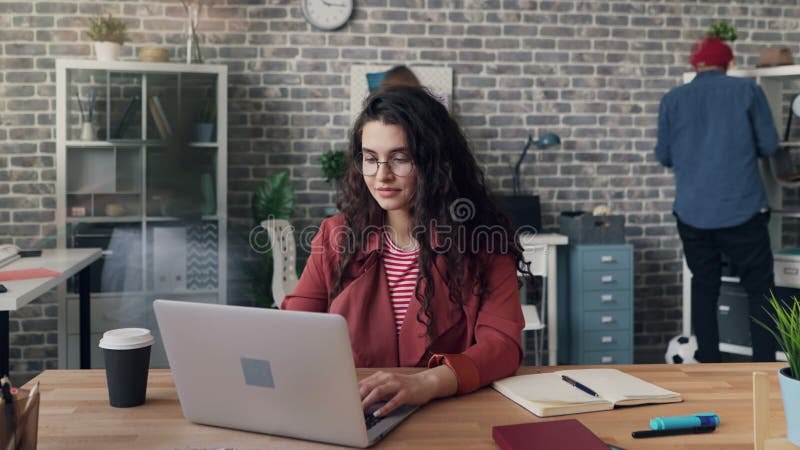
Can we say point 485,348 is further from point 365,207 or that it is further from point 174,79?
point 174,79

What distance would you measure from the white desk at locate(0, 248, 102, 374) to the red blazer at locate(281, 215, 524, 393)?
1160 mm

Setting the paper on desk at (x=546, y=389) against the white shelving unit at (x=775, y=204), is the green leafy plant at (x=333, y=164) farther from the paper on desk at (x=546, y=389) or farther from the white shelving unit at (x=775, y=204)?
the paper on desk at (x=546, y=389)

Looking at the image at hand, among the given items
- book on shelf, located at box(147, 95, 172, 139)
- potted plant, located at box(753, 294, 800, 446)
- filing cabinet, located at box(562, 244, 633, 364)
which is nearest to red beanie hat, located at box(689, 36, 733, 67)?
filing cabinet, located at box(562, 244, 633, 364)

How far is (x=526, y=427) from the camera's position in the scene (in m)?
1.19

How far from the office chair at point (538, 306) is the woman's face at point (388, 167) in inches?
80.6

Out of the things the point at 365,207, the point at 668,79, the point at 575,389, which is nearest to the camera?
the point at 575,389

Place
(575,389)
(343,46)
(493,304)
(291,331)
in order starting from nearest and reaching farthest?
(291,331) < (575,389) < (493,304) < (343,46)

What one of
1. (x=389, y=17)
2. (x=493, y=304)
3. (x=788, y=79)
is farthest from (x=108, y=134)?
(x=788, y=79)

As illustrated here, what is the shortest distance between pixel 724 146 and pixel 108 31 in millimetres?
3215

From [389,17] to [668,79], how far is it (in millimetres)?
1778

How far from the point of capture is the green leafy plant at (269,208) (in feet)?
13.3

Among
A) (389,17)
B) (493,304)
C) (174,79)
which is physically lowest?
(493,304)

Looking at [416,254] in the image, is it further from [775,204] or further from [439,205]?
[775,204]

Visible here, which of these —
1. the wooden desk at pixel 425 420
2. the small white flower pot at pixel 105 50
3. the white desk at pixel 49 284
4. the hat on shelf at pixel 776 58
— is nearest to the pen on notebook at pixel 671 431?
the wooden desk at pixel 425 420
